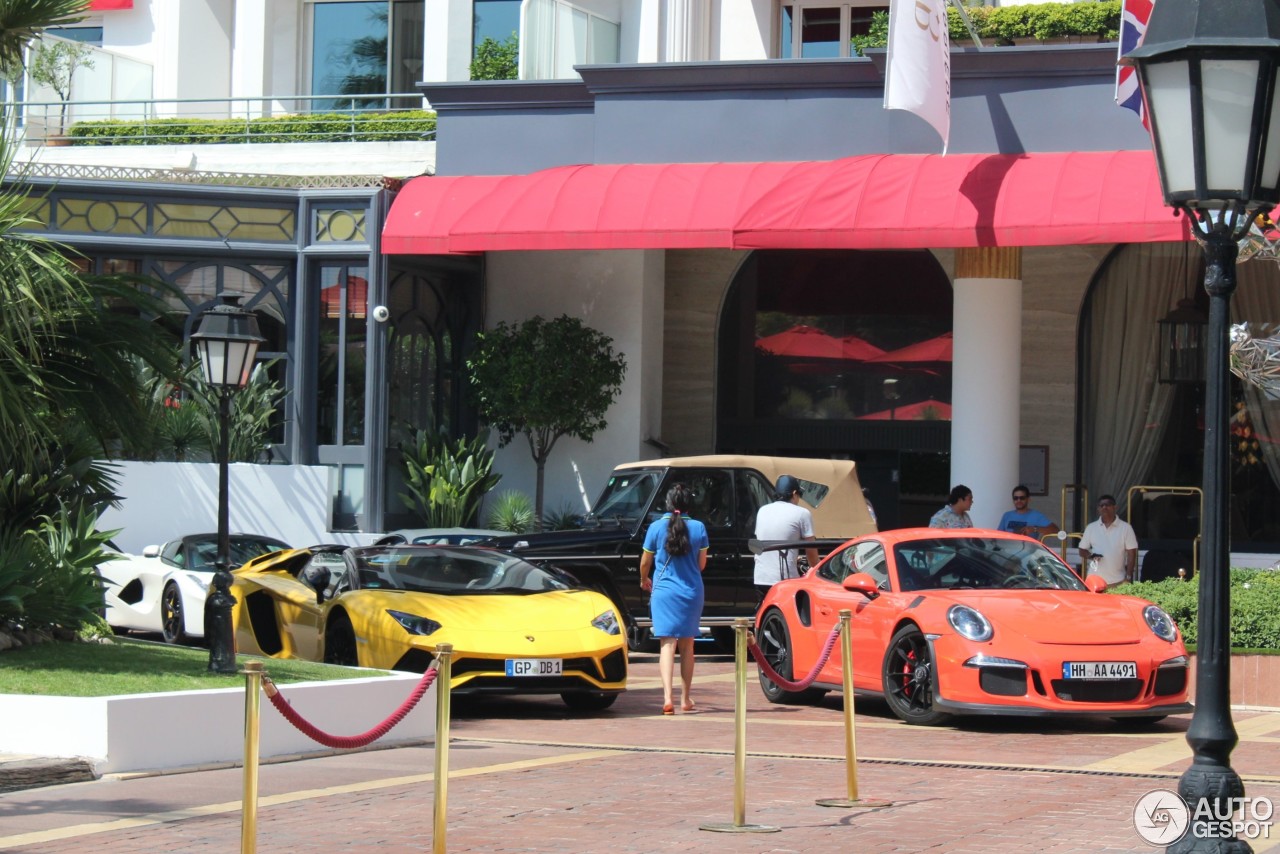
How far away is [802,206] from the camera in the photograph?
21359 mm

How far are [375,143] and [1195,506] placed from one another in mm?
14907

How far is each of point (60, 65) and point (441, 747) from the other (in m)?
31.7

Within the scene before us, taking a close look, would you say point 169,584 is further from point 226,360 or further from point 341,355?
point 226,360

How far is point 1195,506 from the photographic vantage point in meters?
24.2

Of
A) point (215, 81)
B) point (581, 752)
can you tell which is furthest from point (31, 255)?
point (215, 81)

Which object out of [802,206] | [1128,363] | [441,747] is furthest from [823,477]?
[441,747]

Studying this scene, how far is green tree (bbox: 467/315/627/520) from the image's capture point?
23.8m

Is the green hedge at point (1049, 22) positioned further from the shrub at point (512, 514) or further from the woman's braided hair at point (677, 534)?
Result: the woman's braided hair at point (677, 534)

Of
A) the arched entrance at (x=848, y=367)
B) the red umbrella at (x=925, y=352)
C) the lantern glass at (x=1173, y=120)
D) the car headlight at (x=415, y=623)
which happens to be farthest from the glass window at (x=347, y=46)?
the lantern glass at (x=1173, y=120)

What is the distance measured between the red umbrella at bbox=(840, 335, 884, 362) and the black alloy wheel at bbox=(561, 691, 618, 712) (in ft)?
43.0

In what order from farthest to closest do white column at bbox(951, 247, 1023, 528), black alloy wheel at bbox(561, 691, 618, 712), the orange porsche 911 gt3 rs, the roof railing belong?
1. the roof railing
2. white column at bbox(951, 247, 1023, 528)
3. black alloy wheel at bbox(561, 691, 618, 712)
4. the orange porsche 911 gt3 rs

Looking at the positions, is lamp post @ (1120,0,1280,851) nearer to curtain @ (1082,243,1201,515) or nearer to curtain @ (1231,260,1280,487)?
curtain @ (1231,260,1280,487)

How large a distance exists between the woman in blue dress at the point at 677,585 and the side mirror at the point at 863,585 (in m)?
1.26

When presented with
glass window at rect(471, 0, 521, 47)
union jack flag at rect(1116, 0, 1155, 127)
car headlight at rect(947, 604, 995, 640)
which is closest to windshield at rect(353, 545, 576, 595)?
car headlight at rect(947, 604, 995, 640)
